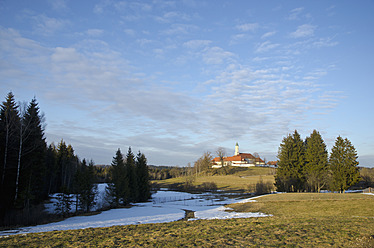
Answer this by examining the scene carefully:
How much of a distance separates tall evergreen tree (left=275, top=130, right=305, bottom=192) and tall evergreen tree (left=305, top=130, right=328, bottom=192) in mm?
1281

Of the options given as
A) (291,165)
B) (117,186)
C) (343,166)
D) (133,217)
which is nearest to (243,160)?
(291,165)

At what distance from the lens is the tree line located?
40.9m

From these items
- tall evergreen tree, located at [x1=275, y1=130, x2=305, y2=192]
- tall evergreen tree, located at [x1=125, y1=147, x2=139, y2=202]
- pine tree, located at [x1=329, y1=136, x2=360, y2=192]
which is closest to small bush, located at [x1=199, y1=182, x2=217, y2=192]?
tall evergreen tree, located at [x1=275, y1=130, x2=305, y2=192]

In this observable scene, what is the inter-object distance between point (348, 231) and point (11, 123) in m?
29.0

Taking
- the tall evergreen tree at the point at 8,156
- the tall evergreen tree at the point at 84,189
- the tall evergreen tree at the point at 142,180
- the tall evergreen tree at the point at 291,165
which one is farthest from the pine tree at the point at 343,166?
the tall evergreen tree at the point at 8,156

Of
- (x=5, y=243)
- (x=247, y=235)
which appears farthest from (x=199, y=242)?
(x=5, y=243)

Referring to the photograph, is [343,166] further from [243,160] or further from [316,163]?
[243,160]

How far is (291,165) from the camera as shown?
48.9m

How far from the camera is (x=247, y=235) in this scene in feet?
32.4

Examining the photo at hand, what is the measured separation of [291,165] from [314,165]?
14.2ft

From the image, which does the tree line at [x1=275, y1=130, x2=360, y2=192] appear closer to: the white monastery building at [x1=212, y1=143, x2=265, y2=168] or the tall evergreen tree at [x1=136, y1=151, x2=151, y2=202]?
the tall evergreen tree at [x1=136, y1=151, x2=151, y2=202]

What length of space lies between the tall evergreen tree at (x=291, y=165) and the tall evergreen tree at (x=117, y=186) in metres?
30.8

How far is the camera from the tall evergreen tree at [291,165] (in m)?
47.2

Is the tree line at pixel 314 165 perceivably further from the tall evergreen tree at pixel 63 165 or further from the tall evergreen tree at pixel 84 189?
the tall evergreen tree at pixel 63 165
